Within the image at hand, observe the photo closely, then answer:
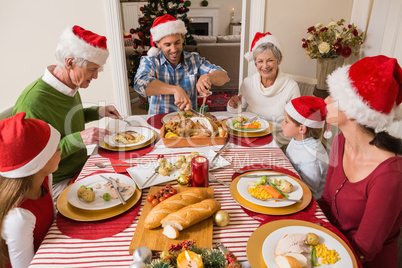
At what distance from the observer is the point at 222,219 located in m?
1.00

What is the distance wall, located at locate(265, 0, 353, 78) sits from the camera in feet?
9.77

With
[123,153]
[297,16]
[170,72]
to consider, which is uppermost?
[297,16]

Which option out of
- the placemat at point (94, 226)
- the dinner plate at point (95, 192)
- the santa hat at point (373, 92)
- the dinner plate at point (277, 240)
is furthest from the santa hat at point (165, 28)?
the dinner plate at point (277, 240)

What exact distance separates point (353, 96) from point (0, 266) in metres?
1.42

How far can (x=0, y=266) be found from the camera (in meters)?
1.03

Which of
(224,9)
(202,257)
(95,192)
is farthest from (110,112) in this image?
(224,9)

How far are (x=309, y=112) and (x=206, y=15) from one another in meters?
8.65

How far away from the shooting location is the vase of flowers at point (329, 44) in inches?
106

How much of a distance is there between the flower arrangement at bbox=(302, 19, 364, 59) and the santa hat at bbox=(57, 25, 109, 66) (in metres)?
2.01

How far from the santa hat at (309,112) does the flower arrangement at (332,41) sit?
1327 mm

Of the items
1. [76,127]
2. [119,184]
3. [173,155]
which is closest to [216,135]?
[173,155]

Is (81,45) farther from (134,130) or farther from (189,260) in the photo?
(189,260)

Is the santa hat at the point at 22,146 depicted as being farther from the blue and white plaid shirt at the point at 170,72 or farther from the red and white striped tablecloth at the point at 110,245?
the blue and white plaid shirt at the point at 170,72

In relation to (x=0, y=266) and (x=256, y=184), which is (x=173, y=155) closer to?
(x=256, y=184)
